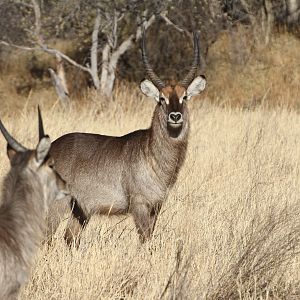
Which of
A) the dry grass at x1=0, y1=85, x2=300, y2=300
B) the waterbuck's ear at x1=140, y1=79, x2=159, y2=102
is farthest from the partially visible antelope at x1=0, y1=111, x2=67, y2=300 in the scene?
the waterbuck's ear at x1=140, y1=79, x2=159, y2=102

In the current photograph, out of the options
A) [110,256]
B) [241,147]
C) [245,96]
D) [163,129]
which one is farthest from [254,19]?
[110,256]

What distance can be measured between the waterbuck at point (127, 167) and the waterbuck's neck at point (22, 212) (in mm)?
1749

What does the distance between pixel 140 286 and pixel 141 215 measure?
131 cm

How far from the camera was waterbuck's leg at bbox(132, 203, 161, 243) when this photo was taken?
5.96m

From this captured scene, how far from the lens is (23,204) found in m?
4.22

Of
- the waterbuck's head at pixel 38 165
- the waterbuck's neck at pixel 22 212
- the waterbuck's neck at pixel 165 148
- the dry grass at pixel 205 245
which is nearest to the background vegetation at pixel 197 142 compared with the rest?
the dry grass at pixel 205 245

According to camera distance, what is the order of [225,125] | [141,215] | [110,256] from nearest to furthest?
[110,256]
[141,215]
[225,125]

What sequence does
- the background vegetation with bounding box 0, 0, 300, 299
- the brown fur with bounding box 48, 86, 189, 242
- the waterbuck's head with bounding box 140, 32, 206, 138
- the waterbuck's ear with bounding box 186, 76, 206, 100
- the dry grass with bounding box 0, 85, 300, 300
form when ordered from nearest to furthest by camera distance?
the dry grass with bounding box 0, 85, 300, 300 < the background vegetation with bounding box 0, 0, 300, 299 < the brown fur with bounding box 48, 86, 189, 242 < the waterbuck's head with bounding box 140, 32, 206, 138 < the waterbuck's ear with bounding box 186, 76, 206, 100

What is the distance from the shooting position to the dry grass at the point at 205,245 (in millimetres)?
4715

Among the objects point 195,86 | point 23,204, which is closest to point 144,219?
point 195,86

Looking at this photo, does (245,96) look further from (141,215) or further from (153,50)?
(141,215)

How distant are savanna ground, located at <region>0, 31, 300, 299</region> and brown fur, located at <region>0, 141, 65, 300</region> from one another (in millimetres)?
587

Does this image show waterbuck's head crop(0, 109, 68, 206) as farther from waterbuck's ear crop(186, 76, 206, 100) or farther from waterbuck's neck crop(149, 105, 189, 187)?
waterbuck's ear crop(186, 76, 206, 100)

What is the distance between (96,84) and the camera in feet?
48.7
